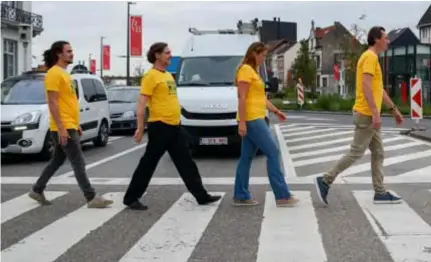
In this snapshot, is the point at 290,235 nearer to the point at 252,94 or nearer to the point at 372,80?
the point at 252,94

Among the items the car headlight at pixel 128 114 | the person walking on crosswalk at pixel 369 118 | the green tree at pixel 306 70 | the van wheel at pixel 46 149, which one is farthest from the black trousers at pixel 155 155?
the green tree at pixel 306 70

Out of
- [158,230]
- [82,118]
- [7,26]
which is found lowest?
[158,230]

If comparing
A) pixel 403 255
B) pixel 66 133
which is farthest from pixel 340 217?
pixel 66 133

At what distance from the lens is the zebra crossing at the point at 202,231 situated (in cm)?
555

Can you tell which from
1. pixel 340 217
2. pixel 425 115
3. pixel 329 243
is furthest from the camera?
pixel 425 115

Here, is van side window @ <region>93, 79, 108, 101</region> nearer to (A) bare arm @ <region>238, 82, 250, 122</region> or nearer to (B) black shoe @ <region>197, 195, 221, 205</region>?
(B) black shoe @ <region>197, 195, 221, 205</region>

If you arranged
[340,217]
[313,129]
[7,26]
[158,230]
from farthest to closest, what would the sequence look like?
[7,26]
[313,129]
[340,217]
[158,230]

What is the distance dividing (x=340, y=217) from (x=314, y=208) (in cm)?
56

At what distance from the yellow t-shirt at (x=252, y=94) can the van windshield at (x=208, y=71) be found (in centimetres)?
576

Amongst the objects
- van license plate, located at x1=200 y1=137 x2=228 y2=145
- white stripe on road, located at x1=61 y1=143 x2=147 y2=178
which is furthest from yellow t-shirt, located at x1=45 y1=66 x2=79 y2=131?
van license plate, located at x1=200 y1=137 x2=228 y2=145

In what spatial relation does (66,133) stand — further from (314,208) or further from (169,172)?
(169,172)

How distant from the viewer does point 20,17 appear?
138 ft

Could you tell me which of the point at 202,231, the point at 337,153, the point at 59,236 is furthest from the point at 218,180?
the point at 337,153

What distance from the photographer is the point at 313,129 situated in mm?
21281
